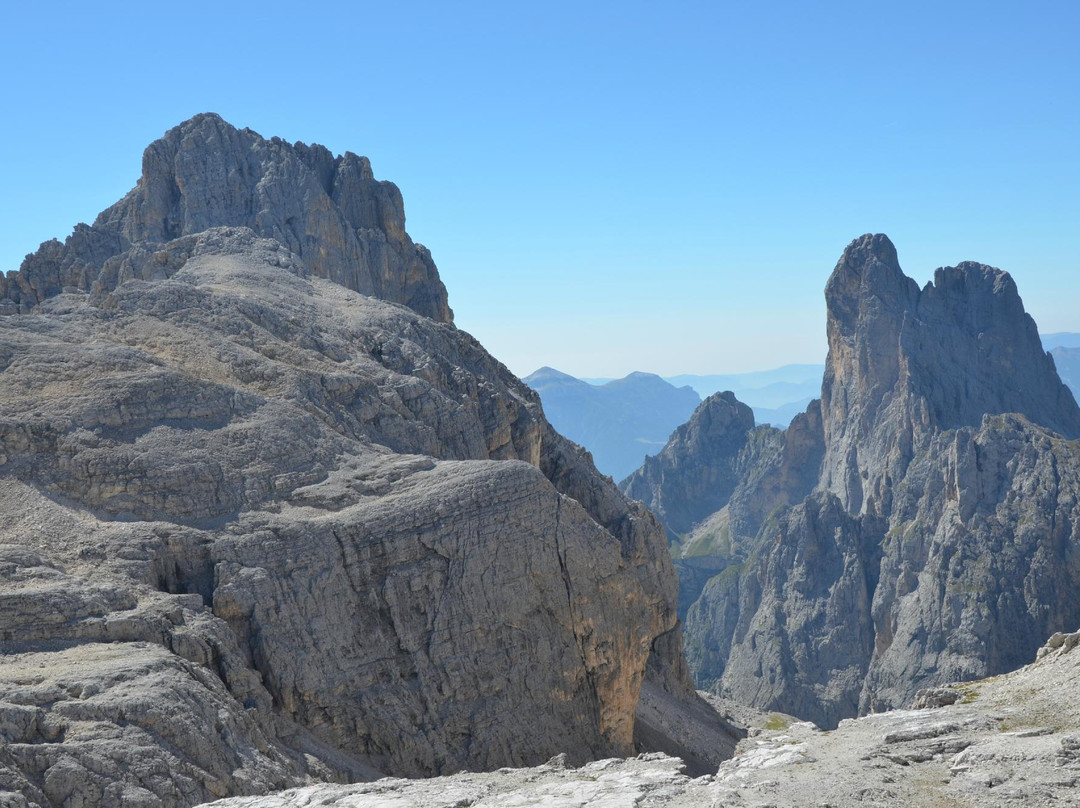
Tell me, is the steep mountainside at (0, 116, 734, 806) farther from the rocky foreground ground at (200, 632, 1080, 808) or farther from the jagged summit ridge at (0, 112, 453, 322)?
the jagged summit ridge at (0, 112, 453, 322)

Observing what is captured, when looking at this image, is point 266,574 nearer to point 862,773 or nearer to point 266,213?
point 862,773

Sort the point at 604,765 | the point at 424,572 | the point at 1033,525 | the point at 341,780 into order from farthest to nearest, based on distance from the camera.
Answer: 1. the point at 1033,525
2. the point at 424,572
3. the point at 341,780
4. the point at 604,765

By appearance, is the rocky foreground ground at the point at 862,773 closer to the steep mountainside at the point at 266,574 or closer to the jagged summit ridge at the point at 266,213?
the steep mountainside at the point at 266,574

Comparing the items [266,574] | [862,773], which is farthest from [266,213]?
[862,773]

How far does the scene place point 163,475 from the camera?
56.1m

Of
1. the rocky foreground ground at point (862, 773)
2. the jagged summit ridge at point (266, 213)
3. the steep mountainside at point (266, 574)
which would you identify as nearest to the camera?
the rocky foreground ground at point (862, 773)

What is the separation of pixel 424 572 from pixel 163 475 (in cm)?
1274

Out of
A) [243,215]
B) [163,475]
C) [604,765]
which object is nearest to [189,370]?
[163,475]

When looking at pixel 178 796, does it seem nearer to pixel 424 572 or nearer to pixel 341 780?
pixel 341 780

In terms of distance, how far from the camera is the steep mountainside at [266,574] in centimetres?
4184

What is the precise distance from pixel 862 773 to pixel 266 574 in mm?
28012

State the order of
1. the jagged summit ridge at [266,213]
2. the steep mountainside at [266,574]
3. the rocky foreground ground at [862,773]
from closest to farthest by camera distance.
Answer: the rocky foreground ground at [862,773] < the steep mountainside at [266,574] < the jagged summit ridge at [266,213]

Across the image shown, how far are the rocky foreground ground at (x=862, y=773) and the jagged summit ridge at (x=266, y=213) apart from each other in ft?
286

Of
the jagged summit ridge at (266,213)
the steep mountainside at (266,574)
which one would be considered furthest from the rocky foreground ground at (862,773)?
the jagged summit ridge at (266,213)
